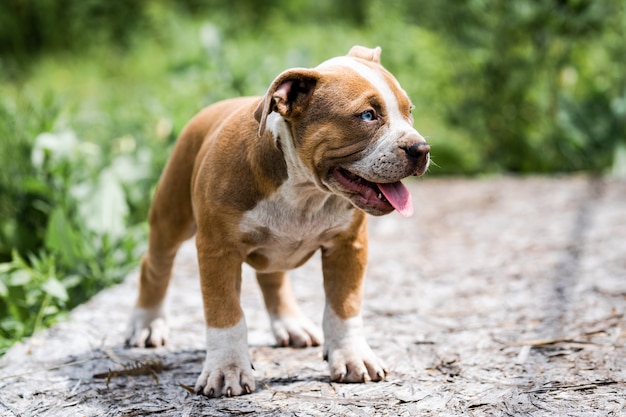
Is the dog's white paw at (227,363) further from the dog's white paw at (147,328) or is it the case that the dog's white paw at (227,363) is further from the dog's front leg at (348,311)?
the dog's white paw at (147,328)

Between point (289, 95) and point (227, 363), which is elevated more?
point (289, 95)

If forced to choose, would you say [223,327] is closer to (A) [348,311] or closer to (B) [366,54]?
(A) [348,311]

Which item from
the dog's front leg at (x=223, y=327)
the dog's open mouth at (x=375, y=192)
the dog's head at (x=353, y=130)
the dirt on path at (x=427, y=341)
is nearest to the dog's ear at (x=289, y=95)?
the dog's head at (x=353, y=130)

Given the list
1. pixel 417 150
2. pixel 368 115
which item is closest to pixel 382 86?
pixel 368 115

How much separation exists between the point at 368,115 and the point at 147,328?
5.79 feet

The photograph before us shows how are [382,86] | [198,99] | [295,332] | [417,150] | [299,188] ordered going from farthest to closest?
1. [198,99]
2. [295,332]
3. [299,188]
4. [382,86]
5. [417,150]

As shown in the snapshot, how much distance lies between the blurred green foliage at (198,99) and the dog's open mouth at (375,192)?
1172mm

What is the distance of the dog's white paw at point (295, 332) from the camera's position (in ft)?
12.5

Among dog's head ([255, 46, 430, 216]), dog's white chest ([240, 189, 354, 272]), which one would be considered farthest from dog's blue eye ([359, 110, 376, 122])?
dog's white chest ([240, 189, 354, 272])

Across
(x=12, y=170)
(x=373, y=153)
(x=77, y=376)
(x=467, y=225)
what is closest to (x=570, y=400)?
(x=373, y=153)

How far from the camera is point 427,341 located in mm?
3822

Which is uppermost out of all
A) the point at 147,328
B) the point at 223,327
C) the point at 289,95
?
the point at 289,95

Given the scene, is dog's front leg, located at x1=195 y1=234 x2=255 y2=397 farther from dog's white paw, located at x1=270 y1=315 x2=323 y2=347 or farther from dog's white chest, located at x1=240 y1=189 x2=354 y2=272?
dog's white paw, located at x1=270 y1=315 x2=323 y2=347

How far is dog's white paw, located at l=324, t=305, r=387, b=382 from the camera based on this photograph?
3236mm
